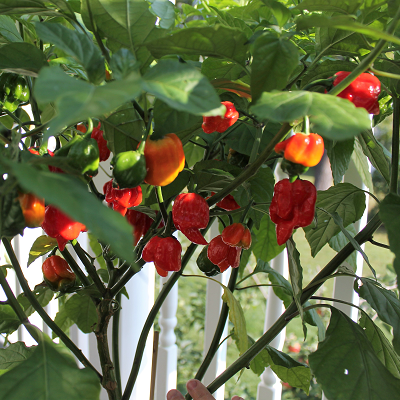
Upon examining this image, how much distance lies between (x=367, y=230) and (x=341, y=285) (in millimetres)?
442

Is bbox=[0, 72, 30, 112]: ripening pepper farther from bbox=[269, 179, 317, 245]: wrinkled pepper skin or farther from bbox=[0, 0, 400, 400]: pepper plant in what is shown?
bbox=[269, 179, 317, 245]: wrinkled pepper skin

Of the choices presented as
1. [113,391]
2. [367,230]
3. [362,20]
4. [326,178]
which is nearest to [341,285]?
[326,178]

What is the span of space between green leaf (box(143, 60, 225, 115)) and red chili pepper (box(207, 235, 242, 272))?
20cm

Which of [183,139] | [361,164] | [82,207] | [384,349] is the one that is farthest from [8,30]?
[384,349]

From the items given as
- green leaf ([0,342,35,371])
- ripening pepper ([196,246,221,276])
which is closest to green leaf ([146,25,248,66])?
ripening pepper ([196,246,221,276])

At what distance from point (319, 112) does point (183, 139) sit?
0.59 ft

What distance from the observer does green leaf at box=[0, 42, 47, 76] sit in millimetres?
288

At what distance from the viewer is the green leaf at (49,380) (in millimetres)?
277

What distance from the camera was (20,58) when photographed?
29 centimetres

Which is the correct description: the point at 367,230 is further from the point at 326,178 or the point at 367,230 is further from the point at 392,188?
the point at 326,178

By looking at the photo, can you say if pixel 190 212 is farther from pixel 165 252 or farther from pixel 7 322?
pixel 7 322

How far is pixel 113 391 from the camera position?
44cm

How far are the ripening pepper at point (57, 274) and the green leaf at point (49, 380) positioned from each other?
124 millimetres

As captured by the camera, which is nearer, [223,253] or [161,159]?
[161,159]
